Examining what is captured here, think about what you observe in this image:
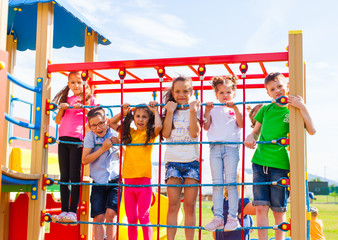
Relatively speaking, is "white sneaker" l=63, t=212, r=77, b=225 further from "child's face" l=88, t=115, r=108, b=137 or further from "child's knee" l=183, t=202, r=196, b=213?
"child's knee" l=183, t=202, r=196, b=213

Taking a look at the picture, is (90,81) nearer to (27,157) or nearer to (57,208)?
(57,208)

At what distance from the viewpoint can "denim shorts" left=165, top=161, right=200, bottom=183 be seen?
3848 millimetres

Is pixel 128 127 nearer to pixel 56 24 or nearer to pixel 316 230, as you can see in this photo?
pixel 56 24

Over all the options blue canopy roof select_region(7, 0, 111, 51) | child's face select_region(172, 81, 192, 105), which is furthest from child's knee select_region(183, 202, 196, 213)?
blue canopy roof select_region(7, 0, 111, 51)

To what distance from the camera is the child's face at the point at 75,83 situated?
15.4ft

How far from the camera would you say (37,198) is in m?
4.27

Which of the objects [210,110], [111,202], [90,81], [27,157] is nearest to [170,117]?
[210,110]

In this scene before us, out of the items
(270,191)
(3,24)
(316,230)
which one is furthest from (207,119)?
(316,230)

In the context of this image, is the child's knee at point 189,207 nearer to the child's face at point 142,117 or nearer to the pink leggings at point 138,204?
the pink leggings at point 138,204

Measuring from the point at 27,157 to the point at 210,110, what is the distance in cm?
850

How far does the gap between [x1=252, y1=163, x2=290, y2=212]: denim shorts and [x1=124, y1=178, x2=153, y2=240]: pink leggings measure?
993mm

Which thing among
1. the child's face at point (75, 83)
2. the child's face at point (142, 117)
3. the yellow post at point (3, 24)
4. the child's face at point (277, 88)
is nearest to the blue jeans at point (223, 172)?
the child's face at point (277, 88)

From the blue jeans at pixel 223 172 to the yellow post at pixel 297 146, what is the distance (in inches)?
19.6

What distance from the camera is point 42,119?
437 cm
